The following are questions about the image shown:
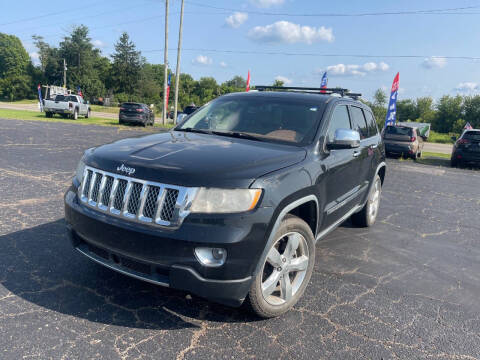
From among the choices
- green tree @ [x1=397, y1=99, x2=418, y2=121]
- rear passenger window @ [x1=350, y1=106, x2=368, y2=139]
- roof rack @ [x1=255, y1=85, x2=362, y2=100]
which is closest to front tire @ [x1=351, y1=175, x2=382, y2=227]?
rear passenger window @ [x1=350, y1=106, x2=368, y2=139]

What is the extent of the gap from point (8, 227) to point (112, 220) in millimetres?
2621

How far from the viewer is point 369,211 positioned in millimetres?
5430

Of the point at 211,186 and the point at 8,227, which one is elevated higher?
the point at 211,186

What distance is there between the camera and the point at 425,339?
9.19 feet

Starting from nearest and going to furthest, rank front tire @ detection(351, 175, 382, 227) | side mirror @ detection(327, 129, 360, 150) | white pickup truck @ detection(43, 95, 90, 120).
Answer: side mirror @ detection(327, 129, 360, 150) < front tire @ detection(351, 175, 382, 227) < white pickup truck @ detection(43, 95, 90, 120)

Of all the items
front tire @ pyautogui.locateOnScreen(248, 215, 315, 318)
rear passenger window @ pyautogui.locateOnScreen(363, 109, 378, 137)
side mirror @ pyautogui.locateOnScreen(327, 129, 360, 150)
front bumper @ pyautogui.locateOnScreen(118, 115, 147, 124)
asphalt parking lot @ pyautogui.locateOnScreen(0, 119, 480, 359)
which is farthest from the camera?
front bumper @ pyautogui.locateOnScreen(118, 115, 147, 124)

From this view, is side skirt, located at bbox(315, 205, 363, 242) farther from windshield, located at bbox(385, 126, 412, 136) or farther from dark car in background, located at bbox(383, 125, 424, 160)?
windshield, located at bbox(385, 126, 412, 136)

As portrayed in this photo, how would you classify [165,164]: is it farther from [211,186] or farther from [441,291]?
[441,291]

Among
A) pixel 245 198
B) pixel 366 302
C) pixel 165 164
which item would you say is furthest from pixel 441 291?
pixel 165 164

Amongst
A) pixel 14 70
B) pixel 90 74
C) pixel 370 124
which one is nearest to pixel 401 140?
pixel 370 124

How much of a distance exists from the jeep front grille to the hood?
5 cm

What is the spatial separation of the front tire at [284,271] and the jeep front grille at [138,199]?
74 cm

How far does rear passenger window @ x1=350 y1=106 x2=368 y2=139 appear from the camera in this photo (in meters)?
4.56

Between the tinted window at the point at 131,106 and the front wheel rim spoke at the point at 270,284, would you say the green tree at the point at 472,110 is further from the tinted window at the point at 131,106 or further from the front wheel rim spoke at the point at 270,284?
the front wheel rim spoke at the point at 270,284
